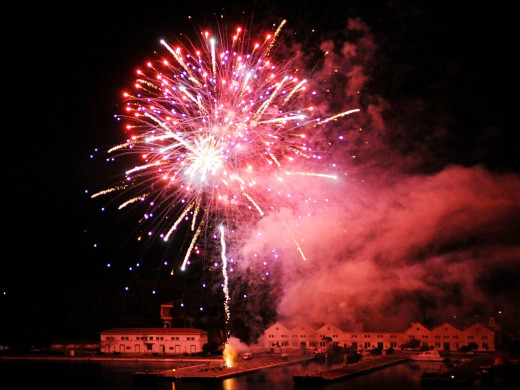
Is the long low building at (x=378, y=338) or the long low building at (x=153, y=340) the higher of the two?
the long low building at (x=153, y=340)

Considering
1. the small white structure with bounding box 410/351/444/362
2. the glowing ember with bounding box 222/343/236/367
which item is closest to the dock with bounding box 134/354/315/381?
the glowing ember with bounding box 222/343/236/367

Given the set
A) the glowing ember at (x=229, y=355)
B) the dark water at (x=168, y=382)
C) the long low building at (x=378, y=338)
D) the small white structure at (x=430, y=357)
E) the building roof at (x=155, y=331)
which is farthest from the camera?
the building roof at (x=155, y=331)

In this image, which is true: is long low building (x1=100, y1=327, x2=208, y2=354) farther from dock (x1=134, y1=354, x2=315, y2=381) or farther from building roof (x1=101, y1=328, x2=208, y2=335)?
dock (x1=134, y1=354, x2=315, y2=381)

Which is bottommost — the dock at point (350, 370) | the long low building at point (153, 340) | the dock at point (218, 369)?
the dock at point (350, 370)

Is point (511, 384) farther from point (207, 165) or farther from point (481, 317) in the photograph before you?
point (207, 165)

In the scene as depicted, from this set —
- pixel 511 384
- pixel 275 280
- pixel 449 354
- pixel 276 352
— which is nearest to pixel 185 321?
pixel 276 352

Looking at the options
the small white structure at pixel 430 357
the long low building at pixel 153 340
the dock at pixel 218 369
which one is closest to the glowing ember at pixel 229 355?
the dock at pixel 218 369

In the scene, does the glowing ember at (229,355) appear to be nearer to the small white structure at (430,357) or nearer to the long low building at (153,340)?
the long low building at (153,340)
